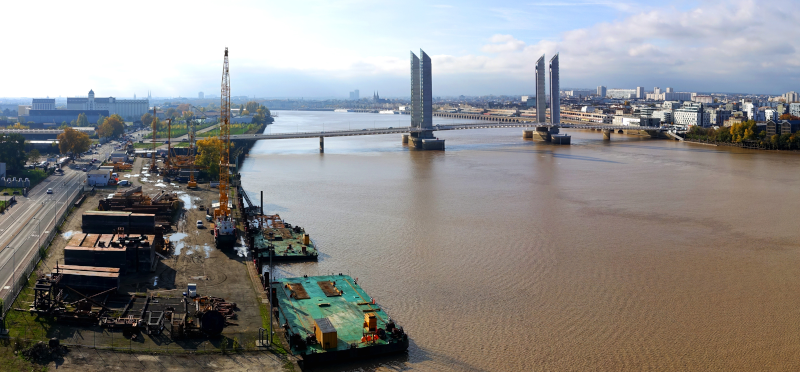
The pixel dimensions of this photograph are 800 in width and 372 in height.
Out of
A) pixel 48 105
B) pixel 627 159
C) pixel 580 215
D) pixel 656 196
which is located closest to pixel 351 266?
pixel 580 215

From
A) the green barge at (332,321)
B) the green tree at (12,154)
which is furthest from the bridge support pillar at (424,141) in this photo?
the green barge at (332,321)

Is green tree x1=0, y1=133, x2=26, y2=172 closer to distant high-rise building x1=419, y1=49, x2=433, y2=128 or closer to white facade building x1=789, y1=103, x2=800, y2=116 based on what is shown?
distant high-rise building x1=419, y1=49, x2=433, y2=128

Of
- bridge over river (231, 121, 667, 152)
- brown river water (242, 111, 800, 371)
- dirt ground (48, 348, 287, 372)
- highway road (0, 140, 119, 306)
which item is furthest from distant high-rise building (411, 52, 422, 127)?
dirt ground (48, 348, 287, 372)

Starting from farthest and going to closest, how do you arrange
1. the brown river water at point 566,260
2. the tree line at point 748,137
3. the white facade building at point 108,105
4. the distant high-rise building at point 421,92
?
the white facade building at point 108,105
the distant high-rise building at point 421,92
the tree line at point 748,137
the brown river water at point 566,260

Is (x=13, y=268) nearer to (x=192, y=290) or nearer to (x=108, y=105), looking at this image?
(x=192, y=290)

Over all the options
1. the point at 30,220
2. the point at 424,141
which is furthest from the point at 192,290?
the point at 424,141

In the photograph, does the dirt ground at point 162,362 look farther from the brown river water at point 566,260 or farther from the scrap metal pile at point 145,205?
the scrap metal pile at point 145,205

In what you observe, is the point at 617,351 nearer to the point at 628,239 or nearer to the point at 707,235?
the point at 628,239
